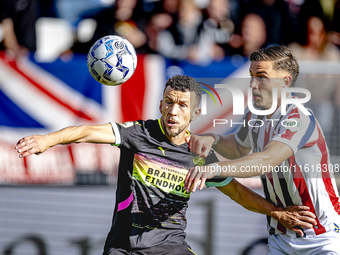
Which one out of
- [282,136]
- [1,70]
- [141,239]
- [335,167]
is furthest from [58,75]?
[335,167]

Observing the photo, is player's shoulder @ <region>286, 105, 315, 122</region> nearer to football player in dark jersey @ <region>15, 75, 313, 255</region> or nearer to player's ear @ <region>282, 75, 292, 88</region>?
player's ear @ <region>282, 75, 292, 88</region>

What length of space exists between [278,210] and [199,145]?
1.01 meters

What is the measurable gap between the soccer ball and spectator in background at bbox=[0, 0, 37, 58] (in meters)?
2.77

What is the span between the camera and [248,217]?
6512 mm

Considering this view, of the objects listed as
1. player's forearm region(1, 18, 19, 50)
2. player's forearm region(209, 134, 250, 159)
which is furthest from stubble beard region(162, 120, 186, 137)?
player's forearm region(1, 18, 19, 50)

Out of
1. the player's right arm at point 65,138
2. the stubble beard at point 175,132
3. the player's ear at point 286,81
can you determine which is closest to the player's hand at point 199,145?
the stubble beard at point 175,132

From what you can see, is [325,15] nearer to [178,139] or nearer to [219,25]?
[219,25]

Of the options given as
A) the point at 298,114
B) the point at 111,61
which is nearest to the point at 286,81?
the point at 298,114

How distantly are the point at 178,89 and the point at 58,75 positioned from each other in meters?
2.68

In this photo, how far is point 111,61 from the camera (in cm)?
485

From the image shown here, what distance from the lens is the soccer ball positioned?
4848 mm

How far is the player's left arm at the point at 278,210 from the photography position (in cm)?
401

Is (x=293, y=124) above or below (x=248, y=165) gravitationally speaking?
above

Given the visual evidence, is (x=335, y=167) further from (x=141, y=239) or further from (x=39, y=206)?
(x=39, y=206)
